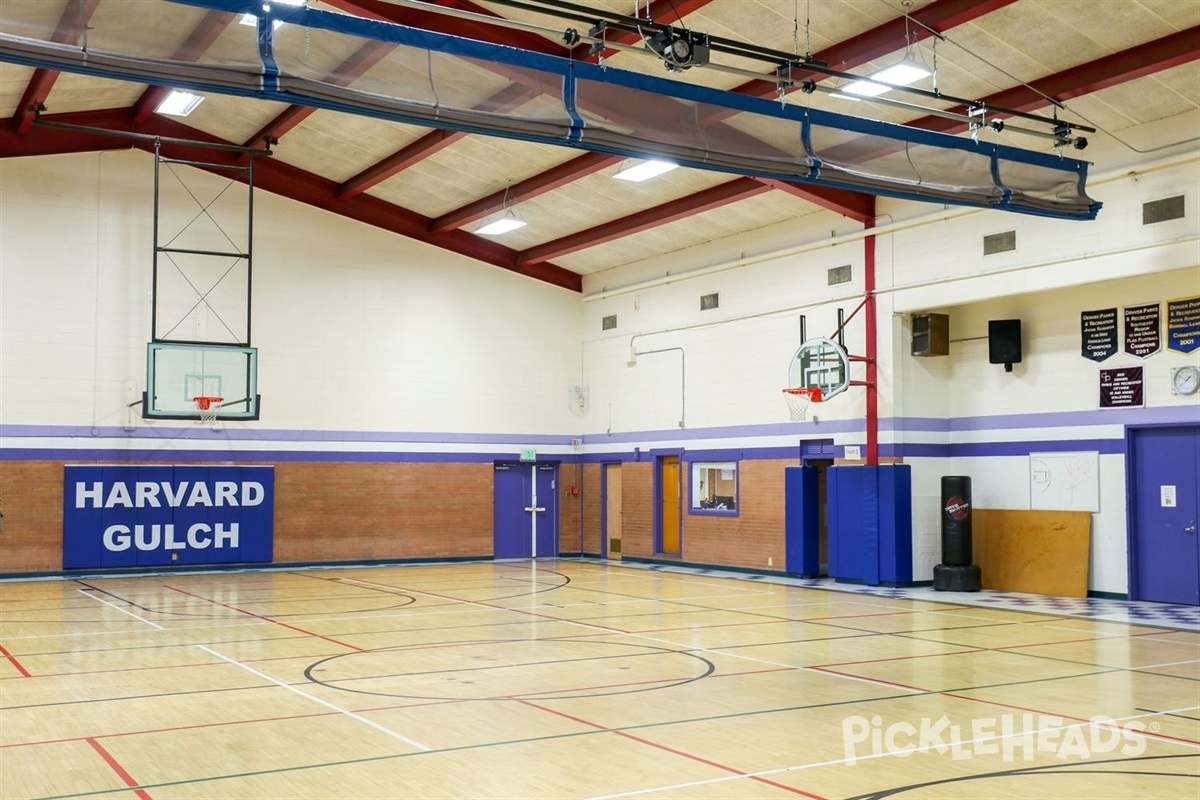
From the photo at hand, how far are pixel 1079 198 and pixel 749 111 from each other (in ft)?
17.6

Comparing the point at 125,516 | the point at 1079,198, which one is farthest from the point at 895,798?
the point at 125,516

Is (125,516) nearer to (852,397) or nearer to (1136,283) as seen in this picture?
(852,397)

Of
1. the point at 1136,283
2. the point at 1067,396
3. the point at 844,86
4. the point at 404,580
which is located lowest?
the point at 404,580

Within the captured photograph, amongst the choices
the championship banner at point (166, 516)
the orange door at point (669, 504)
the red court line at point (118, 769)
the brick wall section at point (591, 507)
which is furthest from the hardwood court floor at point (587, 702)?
the brick wall section at point (591, 507)

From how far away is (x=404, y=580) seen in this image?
2034 cm

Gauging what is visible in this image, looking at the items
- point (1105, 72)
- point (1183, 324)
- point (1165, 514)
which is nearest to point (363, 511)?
point (1165, 514)

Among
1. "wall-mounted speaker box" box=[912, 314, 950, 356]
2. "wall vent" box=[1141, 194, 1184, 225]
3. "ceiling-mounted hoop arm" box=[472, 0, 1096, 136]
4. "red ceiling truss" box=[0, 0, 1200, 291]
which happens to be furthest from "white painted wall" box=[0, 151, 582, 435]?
"wall vent" box=[1141, 194, 1184, 225]

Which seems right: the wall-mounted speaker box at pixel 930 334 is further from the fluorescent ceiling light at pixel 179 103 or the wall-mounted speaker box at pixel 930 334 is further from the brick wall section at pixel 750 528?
the fluorescent ceiling light at pixel 179 103

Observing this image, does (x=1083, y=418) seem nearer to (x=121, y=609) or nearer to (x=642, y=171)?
(x=642, y=171)

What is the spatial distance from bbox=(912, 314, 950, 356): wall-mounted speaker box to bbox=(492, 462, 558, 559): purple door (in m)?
10.1

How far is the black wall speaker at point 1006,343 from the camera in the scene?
18.0 meters

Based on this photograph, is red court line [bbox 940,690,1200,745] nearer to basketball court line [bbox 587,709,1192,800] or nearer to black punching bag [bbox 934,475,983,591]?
basketball court line [bbox 587,709,1192,800]

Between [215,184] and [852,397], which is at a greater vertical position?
[215,184]
